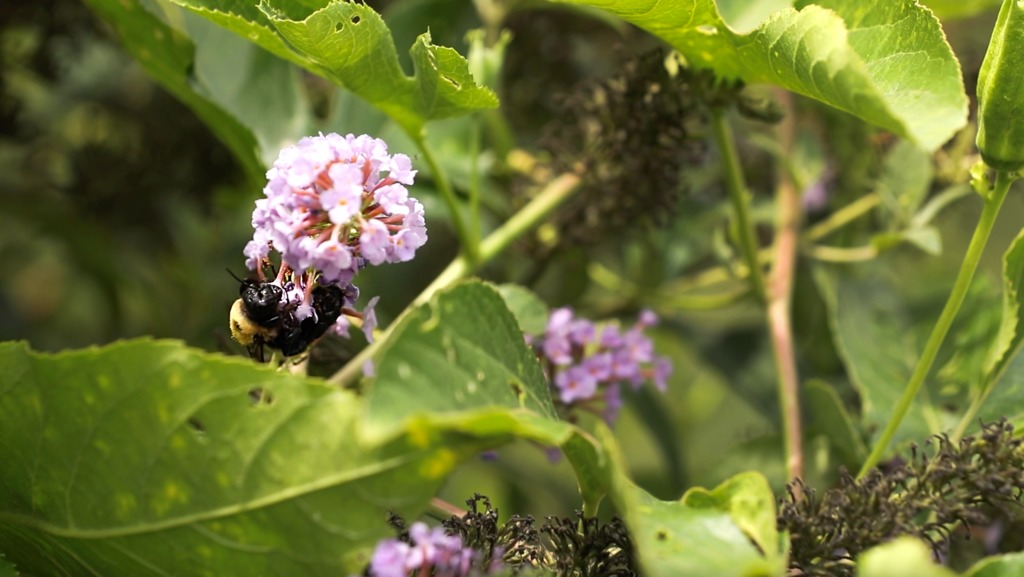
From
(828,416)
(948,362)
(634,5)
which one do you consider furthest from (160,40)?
(948,362)

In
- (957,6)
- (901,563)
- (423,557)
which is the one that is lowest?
(423,557)

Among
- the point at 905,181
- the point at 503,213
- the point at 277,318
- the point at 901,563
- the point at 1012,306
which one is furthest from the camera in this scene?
the point at 503,213

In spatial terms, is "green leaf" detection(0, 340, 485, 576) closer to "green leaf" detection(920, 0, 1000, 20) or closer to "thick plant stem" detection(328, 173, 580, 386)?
"thick plant stem" detection(328, 173, 580, 386)

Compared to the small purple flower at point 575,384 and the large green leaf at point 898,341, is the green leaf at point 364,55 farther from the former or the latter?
the large green leaf at point 898,341

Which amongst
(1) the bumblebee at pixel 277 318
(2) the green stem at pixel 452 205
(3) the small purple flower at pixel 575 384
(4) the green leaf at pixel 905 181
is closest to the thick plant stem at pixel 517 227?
(2) the green stem at pixel 452 205

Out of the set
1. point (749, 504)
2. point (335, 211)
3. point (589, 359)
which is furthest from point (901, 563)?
point (589, 359)

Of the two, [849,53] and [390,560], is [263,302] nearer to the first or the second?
[390,560]

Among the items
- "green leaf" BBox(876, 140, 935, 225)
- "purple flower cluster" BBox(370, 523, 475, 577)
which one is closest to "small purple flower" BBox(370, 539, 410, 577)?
"purple flower cluster" BBox(370, 523, 475, 577)
